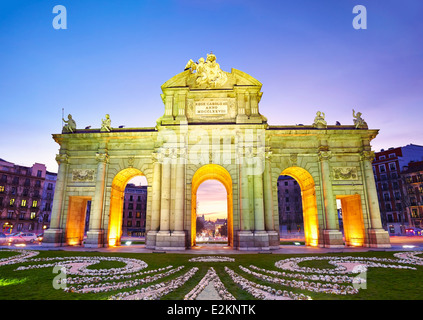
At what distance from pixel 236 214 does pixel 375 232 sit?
539 inches

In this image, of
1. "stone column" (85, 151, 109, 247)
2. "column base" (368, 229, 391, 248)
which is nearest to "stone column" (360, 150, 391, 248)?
"column base" (368, 229, 391, 248)

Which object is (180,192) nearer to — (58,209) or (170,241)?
(170,241)

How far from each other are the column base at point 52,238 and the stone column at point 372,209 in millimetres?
31265

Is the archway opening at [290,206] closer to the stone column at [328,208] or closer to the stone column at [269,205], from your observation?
the stone column at [328,208]

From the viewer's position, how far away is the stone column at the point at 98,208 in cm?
2461

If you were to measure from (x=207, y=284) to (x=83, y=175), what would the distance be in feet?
75.7

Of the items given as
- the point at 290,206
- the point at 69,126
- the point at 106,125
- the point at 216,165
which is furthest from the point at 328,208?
the point at 290,206

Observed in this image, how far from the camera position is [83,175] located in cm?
→ 2719

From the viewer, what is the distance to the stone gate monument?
24.1 metres

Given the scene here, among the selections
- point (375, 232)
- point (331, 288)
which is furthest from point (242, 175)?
point (331, 288)

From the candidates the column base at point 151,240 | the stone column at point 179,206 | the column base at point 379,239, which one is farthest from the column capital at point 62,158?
the column base at point 379,239

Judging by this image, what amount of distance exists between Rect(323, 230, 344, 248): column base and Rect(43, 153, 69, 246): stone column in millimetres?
26782

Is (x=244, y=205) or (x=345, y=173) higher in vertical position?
(x=345, y=173)
